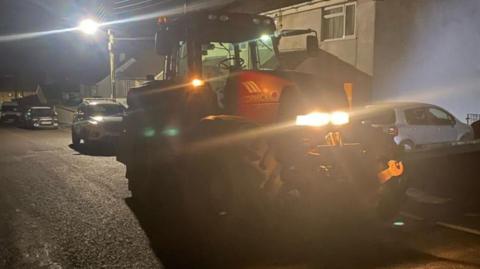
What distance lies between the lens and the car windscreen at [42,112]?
3056 centimetres

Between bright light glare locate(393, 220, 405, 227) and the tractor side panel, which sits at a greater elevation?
the tractor side panel

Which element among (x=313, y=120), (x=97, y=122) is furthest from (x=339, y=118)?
(x=97, y=122)

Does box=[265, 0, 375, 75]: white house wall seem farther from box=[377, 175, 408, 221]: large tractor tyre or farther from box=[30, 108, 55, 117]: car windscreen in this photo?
box=[30, 108, 55, 117]: car windscreen

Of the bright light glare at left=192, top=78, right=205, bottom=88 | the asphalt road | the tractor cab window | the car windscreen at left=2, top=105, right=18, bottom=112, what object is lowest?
the asphalt road

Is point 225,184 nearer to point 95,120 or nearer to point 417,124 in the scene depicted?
point 417,124

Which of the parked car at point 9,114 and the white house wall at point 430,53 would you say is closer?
the white house wall at point 430,53

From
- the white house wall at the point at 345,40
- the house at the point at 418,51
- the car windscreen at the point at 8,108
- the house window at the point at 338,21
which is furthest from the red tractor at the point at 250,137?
the car windscreen at the point at 8,108

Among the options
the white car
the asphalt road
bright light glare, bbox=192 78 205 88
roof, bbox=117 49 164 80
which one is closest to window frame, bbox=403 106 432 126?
the white car

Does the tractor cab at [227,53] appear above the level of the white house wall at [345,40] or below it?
below

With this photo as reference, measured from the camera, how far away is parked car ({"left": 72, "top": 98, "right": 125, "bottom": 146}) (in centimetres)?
1861

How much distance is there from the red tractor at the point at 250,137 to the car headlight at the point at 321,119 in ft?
0.05

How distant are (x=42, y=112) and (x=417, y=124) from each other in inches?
946

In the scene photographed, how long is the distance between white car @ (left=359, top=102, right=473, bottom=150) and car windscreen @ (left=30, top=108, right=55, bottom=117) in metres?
23.2

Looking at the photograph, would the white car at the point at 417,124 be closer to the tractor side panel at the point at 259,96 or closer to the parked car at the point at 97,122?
the tractor side panel at the point at 259,96
